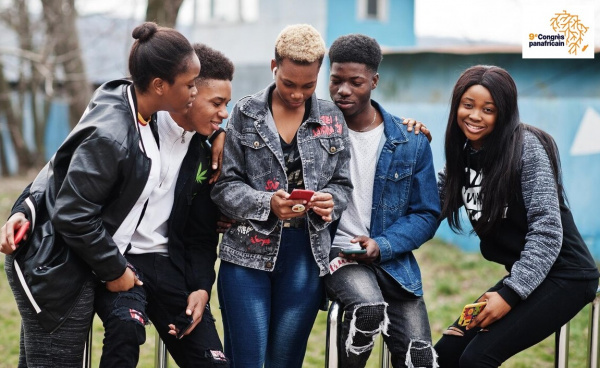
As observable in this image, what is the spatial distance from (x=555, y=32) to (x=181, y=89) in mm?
2744

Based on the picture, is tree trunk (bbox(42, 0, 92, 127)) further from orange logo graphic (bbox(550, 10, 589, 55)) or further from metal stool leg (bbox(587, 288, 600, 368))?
metal stool leg (bbox(587, 288, 600, 368))

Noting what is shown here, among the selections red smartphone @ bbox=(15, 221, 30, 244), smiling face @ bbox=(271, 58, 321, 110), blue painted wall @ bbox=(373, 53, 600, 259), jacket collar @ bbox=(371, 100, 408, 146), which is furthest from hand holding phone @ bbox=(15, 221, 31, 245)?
blue painted wall @ bbox=(373, 53, 600, 259)

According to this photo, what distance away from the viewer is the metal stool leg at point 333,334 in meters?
3.19

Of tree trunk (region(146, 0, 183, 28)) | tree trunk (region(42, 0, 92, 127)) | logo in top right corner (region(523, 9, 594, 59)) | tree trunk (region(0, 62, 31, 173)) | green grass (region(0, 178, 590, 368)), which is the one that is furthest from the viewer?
tree trunk (region(0, 62, 31, 173))

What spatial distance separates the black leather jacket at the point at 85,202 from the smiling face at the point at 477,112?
1432 mm

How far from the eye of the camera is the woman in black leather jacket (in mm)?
2729

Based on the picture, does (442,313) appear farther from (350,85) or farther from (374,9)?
(374,9)

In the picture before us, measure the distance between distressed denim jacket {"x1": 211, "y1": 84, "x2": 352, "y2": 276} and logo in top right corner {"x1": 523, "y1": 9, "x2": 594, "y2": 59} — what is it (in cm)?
203

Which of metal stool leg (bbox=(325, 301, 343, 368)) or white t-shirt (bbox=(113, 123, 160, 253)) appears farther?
metal stool leg (bbox=(325, 301, 343, 368))

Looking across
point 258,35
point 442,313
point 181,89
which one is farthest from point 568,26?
point 258,35

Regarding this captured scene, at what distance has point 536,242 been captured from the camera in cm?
311

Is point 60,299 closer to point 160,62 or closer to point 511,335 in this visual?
point 160,62

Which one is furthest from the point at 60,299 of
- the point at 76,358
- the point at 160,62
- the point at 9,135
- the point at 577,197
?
the point at 9,135

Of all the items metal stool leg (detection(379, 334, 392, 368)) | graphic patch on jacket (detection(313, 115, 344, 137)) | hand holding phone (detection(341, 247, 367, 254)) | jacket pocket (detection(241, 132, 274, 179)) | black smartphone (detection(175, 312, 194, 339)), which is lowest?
metal stool leg (detection(379, 334, 392, 368))
